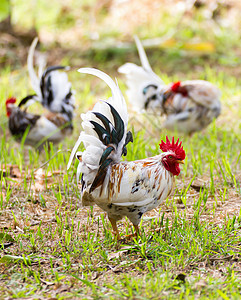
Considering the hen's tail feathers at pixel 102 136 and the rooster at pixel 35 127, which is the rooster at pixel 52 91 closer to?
the rooster at pixel 35 127

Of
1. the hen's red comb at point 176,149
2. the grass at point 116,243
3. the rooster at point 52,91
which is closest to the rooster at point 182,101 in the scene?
the grass at point 116,243

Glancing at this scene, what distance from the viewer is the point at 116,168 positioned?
3.16 metres

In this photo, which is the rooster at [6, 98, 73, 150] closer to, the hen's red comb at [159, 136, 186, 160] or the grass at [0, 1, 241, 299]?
the grass at [0, 1, 241, 299]

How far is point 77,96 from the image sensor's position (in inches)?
294

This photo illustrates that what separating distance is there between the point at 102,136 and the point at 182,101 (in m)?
3.27

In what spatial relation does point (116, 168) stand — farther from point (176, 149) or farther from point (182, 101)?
point (182, 101)

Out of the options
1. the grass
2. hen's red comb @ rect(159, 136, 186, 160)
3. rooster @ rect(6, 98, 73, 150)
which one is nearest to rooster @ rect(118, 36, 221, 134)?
the grass

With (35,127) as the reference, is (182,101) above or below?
above

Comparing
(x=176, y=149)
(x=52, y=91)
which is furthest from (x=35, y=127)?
(x=176, y=149)

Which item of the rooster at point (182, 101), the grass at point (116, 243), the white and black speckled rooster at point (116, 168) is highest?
the rooster at point (182, 101)

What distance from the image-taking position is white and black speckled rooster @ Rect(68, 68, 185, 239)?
3.07 metres

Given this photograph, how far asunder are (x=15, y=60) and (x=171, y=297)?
7.54 metres

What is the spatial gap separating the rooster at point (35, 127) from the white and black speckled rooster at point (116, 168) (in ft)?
8.28

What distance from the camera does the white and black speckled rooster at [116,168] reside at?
10.1 ft
